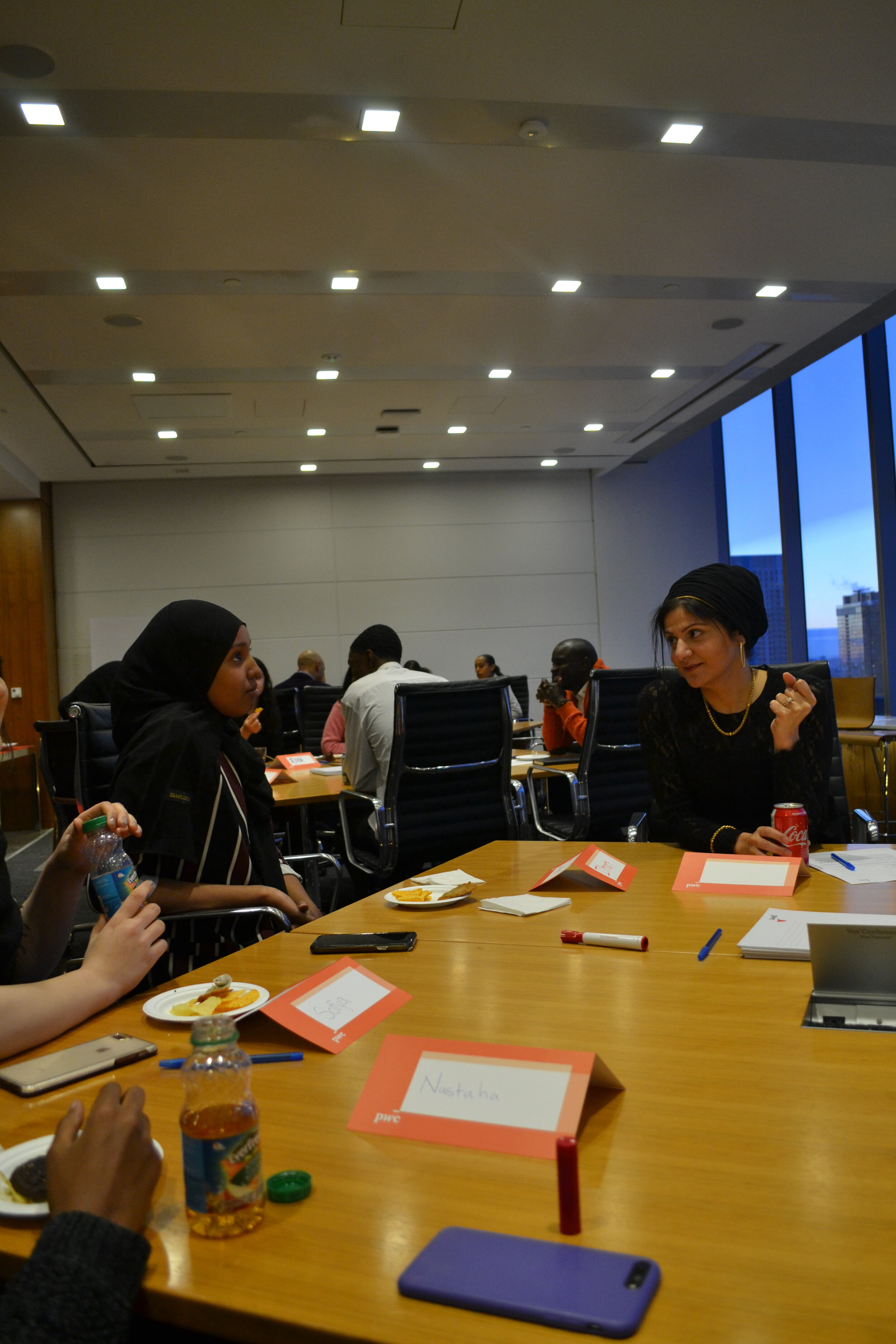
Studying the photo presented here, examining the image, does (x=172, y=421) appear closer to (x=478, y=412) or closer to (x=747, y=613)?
(x=478, y=412)

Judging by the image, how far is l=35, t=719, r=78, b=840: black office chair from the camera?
388 centimetres

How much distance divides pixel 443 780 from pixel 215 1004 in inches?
83.0

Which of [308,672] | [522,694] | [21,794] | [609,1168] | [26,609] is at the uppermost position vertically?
[26,609]

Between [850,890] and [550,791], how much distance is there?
3.13m

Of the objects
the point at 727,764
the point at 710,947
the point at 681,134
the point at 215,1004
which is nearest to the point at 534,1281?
the point at 215,1004

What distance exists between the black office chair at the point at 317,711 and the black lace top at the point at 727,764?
412cm

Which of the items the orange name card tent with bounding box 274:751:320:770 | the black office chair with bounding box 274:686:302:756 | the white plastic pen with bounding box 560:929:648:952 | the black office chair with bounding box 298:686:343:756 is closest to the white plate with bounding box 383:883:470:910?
the white plastic pen with bounding box 560:929:648:952

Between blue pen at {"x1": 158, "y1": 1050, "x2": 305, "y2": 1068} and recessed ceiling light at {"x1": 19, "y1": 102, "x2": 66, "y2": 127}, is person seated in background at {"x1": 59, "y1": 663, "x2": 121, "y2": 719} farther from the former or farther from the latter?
blue pen at {"x1": 158, "y1": 1050, "x2": 305, "y2": 1068}

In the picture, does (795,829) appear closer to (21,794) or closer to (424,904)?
(424,904)

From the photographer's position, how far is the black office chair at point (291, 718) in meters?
6.73

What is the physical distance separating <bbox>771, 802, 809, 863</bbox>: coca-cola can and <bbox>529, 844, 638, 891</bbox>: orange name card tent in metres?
0.34

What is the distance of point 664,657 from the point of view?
11.1 meters

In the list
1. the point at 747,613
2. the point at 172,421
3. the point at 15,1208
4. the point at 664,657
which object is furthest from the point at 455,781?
the point at 664,657

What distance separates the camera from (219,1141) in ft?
2.52
